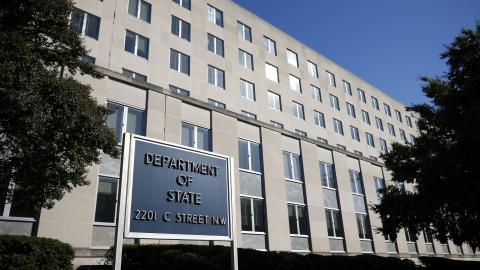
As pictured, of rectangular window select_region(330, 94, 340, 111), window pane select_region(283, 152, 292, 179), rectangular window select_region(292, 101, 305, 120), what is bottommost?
window pane select_region(283, 152, 292, 179)

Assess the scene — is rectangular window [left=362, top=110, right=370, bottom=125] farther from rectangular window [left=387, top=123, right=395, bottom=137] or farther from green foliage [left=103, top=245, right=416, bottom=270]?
green foliage [left=103, top=245, right=416, bottom=270]

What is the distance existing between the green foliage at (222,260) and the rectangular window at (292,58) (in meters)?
23.2

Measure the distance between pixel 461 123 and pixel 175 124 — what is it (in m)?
14.4

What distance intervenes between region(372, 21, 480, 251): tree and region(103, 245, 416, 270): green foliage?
6.19 meters

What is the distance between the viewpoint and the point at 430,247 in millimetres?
38094

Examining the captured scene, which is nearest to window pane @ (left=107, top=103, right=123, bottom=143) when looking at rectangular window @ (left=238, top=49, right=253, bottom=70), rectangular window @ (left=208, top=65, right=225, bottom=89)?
rectangular window @ (left=208, top=65, right=225, bottom=89)

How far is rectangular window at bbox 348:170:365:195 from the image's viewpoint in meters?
32.1

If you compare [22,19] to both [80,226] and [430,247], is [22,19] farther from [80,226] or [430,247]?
[430,247]

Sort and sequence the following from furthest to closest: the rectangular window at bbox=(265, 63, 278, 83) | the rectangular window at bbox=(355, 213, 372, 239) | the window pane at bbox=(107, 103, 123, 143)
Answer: the rectangular window at bbox=(265, 63, 278, 83) < the rectangular window at bbox=(355, 213, 372, 239) < the window pane at bbox=(107, 103, 123, 143)

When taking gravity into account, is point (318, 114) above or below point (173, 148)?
above

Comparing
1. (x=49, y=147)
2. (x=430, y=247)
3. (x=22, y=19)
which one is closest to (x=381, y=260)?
(x=49, y=147)

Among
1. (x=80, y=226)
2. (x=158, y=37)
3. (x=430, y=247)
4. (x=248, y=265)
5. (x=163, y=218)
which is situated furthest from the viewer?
(x=430, y=247)

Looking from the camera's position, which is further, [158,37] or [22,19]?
[158,37]

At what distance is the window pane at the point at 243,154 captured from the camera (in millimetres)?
23142
